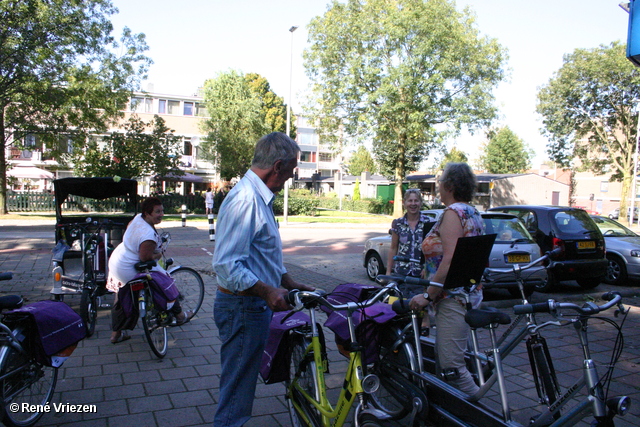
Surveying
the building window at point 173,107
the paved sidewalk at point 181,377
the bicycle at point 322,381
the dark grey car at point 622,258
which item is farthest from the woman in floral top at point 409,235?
the building window at point 173,107

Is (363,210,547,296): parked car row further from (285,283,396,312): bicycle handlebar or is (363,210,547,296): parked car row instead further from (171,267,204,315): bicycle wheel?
(285,283,396,312): bicycle handlebar

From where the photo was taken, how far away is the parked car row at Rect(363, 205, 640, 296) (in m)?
7.92

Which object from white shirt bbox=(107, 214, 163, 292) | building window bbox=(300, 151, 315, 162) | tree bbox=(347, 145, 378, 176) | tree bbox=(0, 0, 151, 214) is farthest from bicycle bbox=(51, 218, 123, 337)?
building window bbox=(300, 151, 315, 162)

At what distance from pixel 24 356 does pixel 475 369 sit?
308cm

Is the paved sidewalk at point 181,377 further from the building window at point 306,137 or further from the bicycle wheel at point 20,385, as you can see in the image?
the building window at point 306,137

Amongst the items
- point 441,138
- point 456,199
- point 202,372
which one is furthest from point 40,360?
point 441,138

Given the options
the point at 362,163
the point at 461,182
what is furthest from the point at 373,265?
Answer: the point at 362,163

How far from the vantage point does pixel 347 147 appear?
32.1 meters

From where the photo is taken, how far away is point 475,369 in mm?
3492

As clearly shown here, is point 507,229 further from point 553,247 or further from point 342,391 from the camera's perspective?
point 342,391

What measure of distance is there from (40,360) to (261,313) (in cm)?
166

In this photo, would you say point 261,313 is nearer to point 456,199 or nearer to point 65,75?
point 456,199

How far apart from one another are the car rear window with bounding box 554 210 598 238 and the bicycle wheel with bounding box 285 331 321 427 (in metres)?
7.32

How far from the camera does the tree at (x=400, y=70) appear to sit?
2809 centimetres
